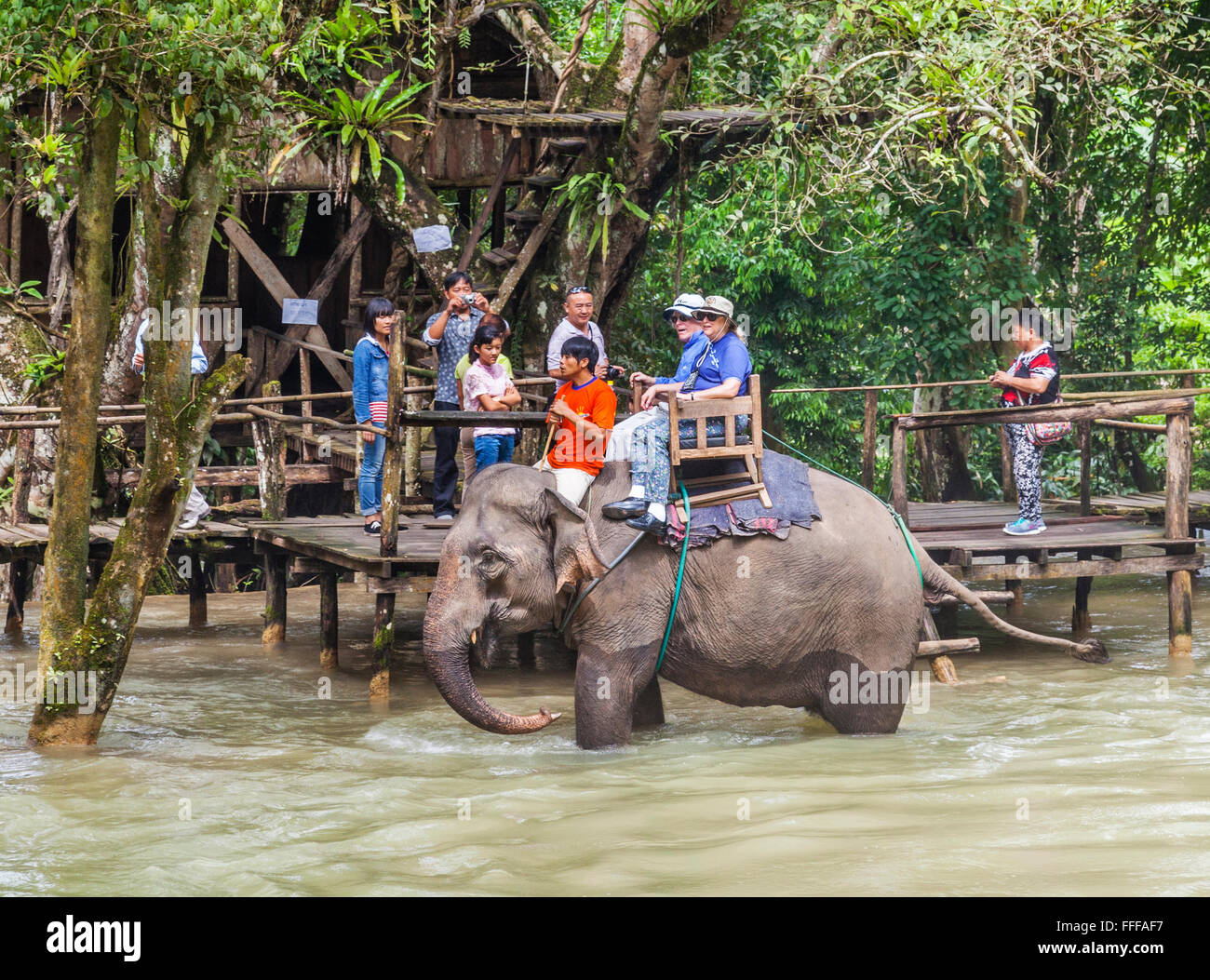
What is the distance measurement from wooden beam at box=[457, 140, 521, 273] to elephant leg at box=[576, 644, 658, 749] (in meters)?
5.88

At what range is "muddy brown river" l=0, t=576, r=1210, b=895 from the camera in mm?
5133

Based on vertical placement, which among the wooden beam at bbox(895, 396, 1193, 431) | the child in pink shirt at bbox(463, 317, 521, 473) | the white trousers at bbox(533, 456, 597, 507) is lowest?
the white trousers at bbox(533, 456, 597, 507)

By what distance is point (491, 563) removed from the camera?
6.77 meters

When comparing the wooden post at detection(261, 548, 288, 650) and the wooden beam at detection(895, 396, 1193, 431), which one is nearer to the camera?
the wooden beam at detection(895, 396, 1193, 431)

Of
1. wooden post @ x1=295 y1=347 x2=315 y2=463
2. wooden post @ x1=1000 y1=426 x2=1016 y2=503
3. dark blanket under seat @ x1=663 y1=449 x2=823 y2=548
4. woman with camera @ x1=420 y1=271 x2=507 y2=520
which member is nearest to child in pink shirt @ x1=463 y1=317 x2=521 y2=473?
woman with camera @ x1=420 y1=271 x2=507 y2=520

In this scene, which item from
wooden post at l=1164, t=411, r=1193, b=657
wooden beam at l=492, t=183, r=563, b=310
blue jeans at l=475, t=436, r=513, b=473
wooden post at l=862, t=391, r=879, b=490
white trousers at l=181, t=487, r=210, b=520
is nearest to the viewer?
blue jeans at l=475, t=436, r=513, b=473

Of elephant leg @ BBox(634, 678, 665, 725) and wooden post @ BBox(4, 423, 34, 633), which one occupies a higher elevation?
wooden post @ BBox(4, 423, 34, 633)

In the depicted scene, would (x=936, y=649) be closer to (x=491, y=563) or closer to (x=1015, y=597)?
(x=491, y=563)

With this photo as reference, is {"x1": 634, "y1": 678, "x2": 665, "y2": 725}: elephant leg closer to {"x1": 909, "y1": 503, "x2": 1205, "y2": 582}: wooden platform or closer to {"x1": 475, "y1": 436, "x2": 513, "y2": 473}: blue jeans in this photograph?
{"x1": 475, "y1": 436, "x2": 513, "y2": 473}: blue jeans

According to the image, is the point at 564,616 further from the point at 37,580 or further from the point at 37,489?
the point at 37,580

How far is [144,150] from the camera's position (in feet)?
23.6
